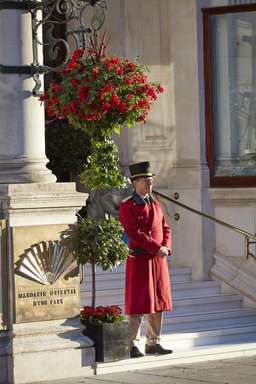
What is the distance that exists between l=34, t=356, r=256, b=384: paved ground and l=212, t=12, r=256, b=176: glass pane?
12.7 ft

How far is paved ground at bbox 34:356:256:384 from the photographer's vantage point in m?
10.8

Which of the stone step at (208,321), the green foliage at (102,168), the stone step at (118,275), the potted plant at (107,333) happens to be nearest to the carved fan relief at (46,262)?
the potted plant at (107,333)

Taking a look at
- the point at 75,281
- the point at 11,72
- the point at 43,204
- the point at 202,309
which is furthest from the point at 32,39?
the point at 202,309

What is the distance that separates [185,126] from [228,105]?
1.97 feet

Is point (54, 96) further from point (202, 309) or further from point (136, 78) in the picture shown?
point (202, 309)

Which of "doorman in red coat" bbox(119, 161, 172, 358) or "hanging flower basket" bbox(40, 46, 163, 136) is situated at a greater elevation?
"hanging flower basket" bbox(40, 46, 163, 136)

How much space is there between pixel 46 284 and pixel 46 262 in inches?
7.7

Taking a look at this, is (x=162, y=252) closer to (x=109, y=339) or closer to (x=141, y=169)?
(x=141, y=169)

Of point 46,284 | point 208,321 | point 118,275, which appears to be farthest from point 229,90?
point 46,284

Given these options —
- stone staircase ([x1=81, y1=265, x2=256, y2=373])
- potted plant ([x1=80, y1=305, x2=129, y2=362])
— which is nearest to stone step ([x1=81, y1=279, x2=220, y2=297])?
stone staircase ([x1=81, y1=265, x2=256, y2=373])

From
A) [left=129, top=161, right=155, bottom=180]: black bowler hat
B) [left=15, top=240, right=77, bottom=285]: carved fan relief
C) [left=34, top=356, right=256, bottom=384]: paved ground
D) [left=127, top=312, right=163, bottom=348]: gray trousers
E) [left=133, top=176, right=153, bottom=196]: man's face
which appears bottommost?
[left=34, top=356, right=256, bottom=384]: paved ground

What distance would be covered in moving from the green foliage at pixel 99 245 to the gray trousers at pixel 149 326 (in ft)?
2.29

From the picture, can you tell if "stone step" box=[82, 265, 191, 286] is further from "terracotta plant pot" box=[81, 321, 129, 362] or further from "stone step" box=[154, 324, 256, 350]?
"terracotta plant pot" box=[81, 321, 129, 362]

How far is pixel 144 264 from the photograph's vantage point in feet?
38.5
